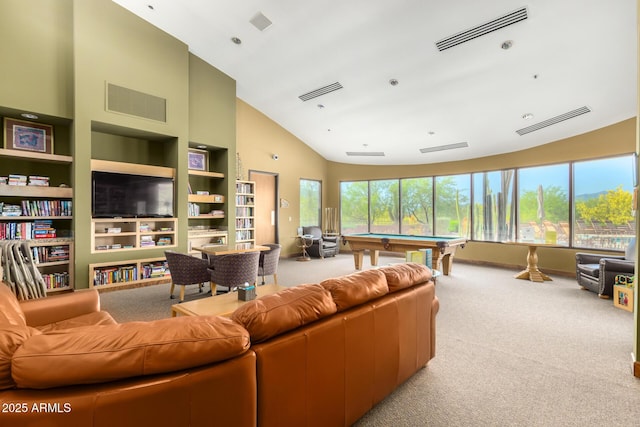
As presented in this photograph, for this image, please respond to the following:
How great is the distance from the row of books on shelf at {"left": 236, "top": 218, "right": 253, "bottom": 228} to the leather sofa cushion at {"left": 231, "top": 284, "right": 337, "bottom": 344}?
5704mm

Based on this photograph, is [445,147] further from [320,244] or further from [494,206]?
[320,244]

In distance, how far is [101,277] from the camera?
4805 mm

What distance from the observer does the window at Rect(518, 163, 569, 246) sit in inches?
247

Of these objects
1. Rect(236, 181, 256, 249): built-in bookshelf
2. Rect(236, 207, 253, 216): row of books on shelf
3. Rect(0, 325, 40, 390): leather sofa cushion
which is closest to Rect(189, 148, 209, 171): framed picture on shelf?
Rect(236, 181, 256, 249): built-in bookshelf

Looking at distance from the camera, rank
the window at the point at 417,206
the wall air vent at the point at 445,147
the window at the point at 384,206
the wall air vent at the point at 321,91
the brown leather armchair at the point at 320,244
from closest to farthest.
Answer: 1. the wall air vent at the point at 321,91
2. the wall air vent at the point at 445,147
3. the brown leather armchair at the point at 320,244
4. the window at the point at 417,206
5. the window at the point at 384,206

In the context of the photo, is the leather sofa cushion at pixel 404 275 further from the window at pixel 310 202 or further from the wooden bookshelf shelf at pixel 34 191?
the window at pixel 310 202

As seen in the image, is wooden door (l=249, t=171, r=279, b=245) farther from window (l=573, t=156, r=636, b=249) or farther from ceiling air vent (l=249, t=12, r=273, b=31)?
window (l=573, t=156, r=636, b=249)

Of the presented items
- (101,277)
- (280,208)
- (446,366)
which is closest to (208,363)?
(446,366)

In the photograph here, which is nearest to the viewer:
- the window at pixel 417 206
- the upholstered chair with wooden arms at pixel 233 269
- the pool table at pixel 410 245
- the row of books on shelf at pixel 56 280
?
the upholstered chair with wooden arms at pixel 233 269

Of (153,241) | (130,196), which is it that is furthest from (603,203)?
(130,196)

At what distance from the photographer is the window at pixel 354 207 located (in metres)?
9.52

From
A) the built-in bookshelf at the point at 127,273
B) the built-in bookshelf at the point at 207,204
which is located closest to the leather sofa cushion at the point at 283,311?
the built-in bookshelf at the point at 127,273

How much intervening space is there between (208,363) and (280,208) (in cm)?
730

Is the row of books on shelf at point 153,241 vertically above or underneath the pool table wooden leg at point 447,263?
above
